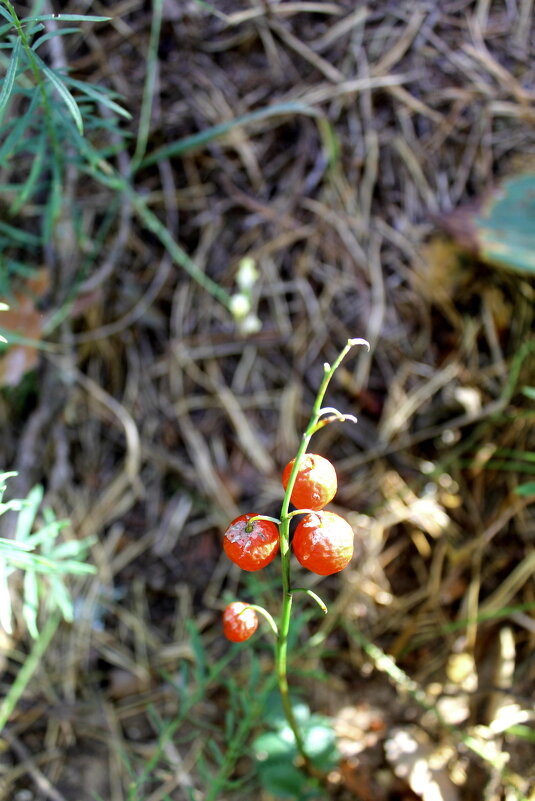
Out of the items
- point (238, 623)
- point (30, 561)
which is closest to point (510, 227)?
point (238, 623)

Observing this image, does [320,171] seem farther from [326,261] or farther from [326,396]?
[326,396]

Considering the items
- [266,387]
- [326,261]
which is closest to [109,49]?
[326,261]

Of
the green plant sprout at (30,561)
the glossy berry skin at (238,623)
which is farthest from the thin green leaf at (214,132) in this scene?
the glossy berry skin at (238,623)

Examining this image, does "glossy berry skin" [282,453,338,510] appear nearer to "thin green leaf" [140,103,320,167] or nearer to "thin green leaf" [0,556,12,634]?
"thin green leaf" [0,556,12,634]

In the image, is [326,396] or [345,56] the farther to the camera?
[345,56]

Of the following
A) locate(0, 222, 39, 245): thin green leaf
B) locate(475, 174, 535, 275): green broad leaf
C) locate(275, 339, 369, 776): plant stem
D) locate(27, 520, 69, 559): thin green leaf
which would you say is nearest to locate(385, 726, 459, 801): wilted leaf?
locate(275, 339, 369, 776): plant stem

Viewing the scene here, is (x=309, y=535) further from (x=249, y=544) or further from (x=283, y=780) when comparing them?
(x=283, y=780)

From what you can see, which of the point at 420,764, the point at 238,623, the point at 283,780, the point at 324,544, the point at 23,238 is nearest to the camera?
the point at 324,544
